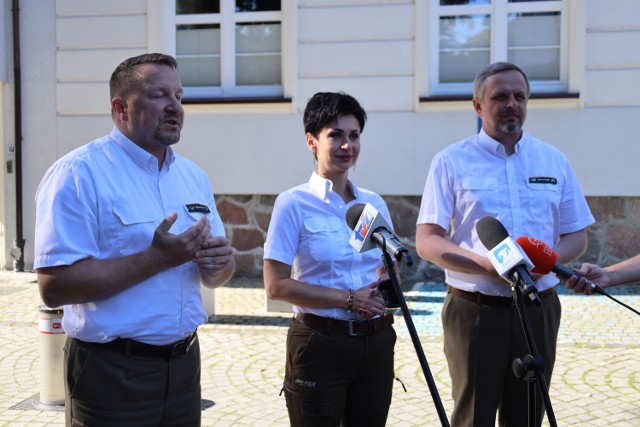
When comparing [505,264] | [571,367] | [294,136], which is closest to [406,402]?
[571,367]

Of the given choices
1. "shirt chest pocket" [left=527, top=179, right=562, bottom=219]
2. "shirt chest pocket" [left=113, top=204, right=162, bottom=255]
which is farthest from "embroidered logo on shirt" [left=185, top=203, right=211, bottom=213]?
"shirt chest pocket" [left=527, top=179, right=562, bottom=219]

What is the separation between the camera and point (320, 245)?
11.2 feet

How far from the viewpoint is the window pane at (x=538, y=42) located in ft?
33.3

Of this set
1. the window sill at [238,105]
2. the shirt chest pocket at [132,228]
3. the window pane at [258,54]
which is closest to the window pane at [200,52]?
the window pane at [258,54]

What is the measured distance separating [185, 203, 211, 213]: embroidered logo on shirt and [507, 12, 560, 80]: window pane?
7944 mm

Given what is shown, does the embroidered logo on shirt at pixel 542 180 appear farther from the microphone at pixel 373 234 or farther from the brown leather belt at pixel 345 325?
the microphone at pixel 373 234

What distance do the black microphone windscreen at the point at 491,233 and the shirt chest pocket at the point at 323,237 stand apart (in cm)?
80

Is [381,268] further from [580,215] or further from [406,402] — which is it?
[406,402]

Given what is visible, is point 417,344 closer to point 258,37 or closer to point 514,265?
point 514,265

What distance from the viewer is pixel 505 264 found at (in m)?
2.46

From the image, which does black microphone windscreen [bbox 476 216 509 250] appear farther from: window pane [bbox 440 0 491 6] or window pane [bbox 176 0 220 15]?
window pane [bbox 176 0 220 15]

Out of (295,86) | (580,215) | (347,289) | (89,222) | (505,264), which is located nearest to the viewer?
(505,264)

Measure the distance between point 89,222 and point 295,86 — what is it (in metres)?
7.95

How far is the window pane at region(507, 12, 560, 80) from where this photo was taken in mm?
10148
